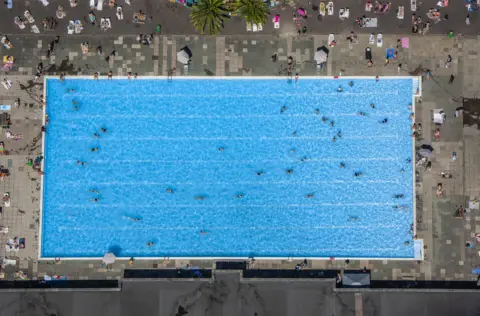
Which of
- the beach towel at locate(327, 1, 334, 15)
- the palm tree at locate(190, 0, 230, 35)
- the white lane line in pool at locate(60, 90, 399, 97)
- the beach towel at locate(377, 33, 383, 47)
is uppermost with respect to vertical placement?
the beach towel at locate(327, 1, 334, 15)

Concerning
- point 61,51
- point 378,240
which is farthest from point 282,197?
point 61,51

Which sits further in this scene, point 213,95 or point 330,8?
point 330,8

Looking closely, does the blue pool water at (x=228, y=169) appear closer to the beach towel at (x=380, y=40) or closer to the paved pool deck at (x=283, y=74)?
the paved pool deck at (x=283, y=74)

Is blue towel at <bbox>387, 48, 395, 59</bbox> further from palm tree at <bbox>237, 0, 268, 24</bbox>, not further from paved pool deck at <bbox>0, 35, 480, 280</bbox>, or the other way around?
palm tree at <bbox>237, 0, 268, 24</bbox>

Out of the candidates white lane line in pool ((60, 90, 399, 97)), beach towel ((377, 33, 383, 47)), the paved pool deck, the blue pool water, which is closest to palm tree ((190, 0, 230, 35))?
the paved pool deck

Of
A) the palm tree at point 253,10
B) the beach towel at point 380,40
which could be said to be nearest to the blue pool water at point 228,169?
the beach towel at point 380,40

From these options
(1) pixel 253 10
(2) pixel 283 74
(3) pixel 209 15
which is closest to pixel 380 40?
(2) pixel 283 74

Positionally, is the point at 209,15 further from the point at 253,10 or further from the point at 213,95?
the point at 213,95
